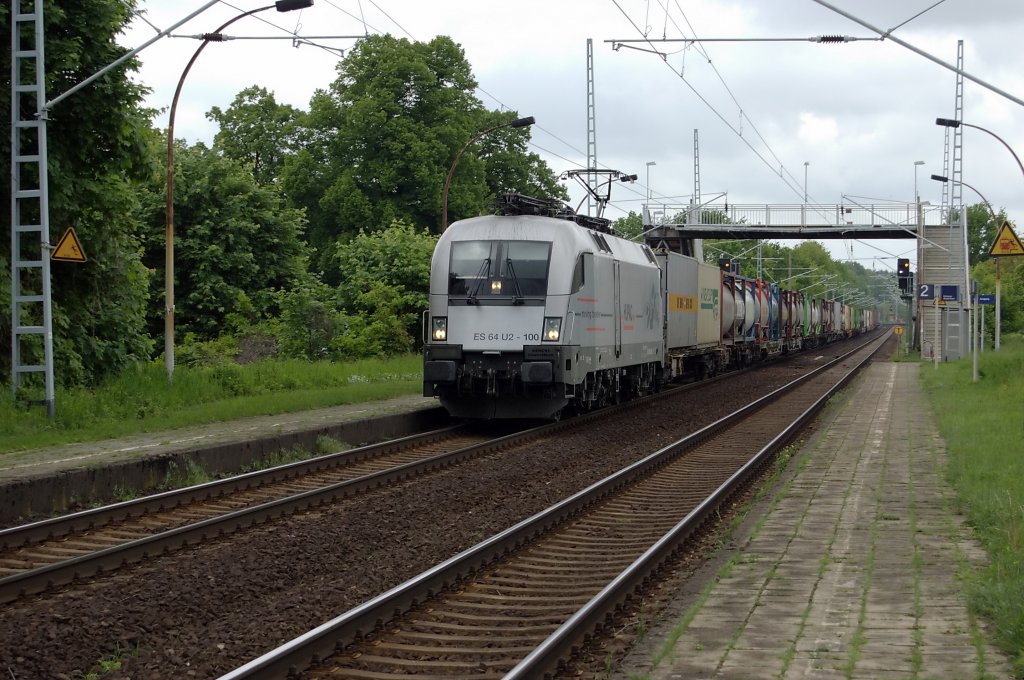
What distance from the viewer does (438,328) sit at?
18.8 metres

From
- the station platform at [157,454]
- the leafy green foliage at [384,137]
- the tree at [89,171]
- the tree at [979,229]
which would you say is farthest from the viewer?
the tree at [979,229]

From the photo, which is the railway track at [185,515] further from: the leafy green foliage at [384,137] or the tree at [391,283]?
the leafy green foliage at [384,137]

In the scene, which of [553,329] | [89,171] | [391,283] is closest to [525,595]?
[553,329]

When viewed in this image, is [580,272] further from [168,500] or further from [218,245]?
[218,245]

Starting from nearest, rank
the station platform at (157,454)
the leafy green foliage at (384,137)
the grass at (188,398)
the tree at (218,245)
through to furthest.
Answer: the station platform at (157,454)
the grass at (188,398)
the tree at (218,245)
the leafy green foliage at (384,137)

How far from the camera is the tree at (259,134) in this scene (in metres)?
61.0

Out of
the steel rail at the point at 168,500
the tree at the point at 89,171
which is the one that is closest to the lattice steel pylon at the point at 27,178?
the tree at the point at 89,171

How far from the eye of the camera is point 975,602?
7.19 metres

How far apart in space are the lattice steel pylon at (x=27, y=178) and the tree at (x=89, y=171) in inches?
10.9

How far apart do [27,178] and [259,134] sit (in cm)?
4584

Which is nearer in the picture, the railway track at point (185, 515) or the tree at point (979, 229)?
the railway track at point (185, 515)

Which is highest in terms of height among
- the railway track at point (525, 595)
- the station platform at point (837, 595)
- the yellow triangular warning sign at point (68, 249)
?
the yellow triangular warning sign at point (68, 249)

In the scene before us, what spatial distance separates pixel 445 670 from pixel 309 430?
33.9 ft

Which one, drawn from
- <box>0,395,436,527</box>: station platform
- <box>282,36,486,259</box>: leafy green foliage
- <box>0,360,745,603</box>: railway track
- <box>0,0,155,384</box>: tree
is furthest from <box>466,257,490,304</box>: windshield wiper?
<box>282,36,486,259</box>: leafy green foliage
